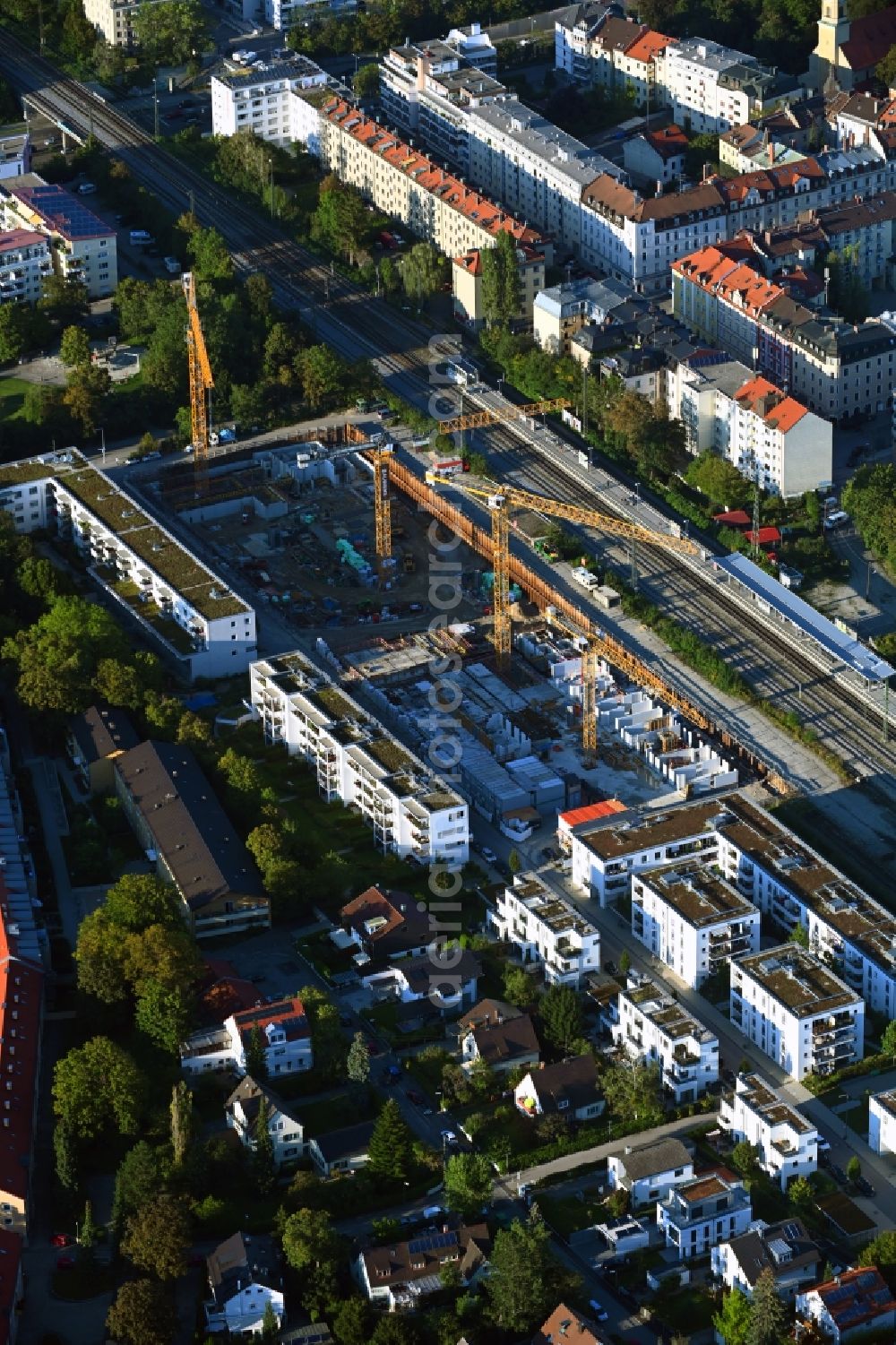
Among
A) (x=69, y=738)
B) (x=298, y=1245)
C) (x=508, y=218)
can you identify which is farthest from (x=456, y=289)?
(x=298, y=1245)

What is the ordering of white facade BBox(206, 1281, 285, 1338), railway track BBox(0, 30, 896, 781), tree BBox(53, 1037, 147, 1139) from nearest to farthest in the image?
white facade BBox(206, 1281, 285, 1338) → tree BBox(53, 1037, 147, 1139) → railway track BBox(0, 30, 896, 781)

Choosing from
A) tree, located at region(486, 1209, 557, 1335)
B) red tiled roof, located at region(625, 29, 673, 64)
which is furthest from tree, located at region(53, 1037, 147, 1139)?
red tiled roof, located at region(625, 29, 673, 64)

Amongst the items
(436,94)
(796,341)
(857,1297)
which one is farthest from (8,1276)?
(436,94)

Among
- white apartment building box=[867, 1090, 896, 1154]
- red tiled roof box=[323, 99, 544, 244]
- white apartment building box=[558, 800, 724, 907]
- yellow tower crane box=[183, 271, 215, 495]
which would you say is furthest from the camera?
red tiled roof box=[323, 99, 544, 244]

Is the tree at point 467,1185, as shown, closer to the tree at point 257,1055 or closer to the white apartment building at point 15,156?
the tree at point 257,1055

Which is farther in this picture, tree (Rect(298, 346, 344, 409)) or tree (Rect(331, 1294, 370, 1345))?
tree (Rect(298, 346, 344, 409))

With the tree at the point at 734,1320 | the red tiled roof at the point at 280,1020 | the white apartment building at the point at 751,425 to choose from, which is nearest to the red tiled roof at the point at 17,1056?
the red tiled roof at the point at 280,1020

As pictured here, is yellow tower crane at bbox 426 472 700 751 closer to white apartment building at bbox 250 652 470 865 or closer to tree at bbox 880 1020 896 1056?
white apartment building at bbox 250 652 470 865
